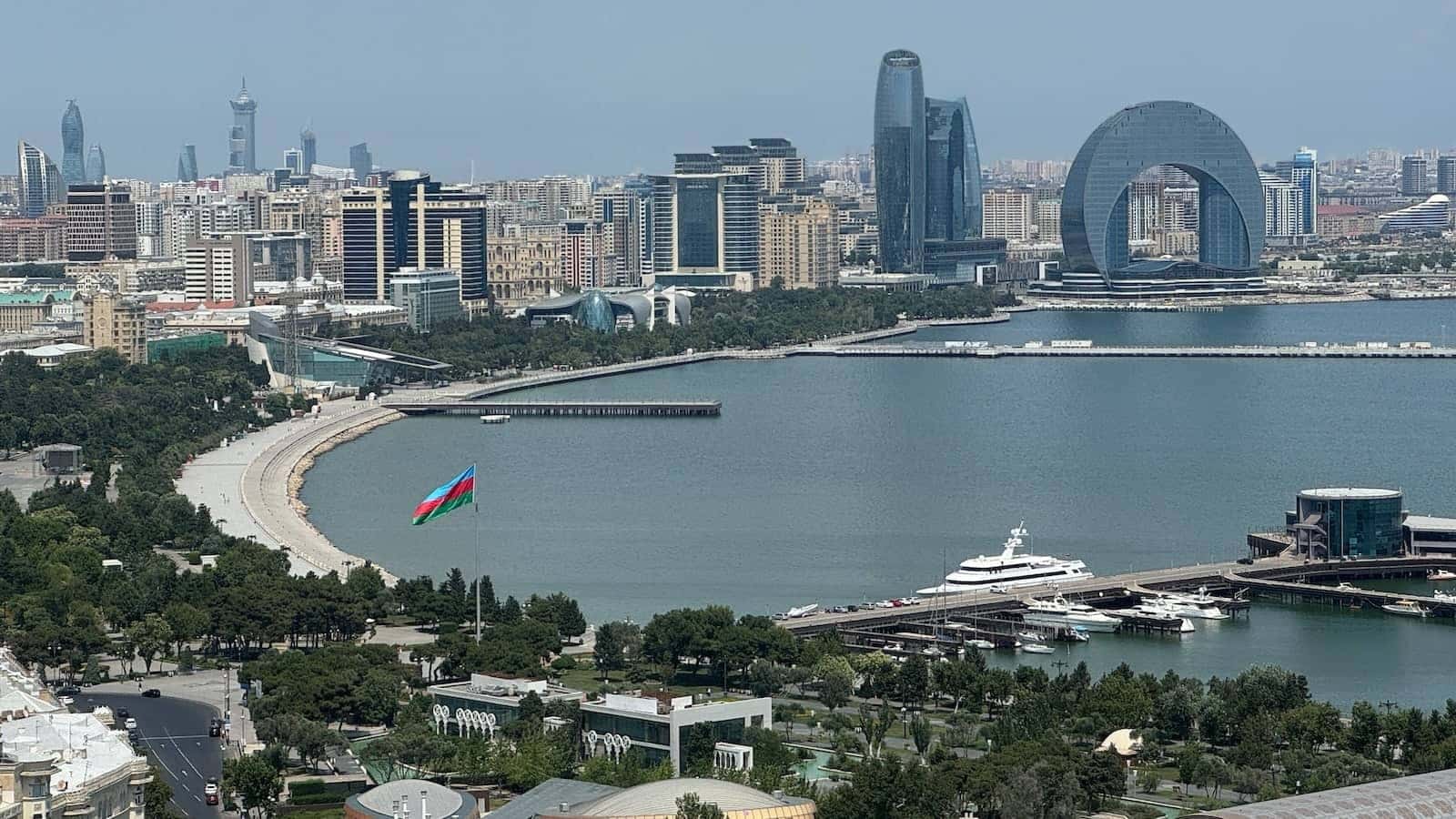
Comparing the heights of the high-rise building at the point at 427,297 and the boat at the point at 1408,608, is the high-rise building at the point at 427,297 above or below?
above

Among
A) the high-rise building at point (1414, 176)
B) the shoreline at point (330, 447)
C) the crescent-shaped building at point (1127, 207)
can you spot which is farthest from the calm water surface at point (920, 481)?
the high-rise building at point (1414, 176)

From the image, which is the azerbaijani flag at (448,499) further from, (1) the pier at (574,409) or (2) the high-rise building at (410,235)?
(2) the high-rise building at (410,235)

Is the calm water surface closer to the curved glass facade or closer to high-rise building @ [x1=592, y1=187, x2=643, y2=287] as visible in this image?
the curved glass facade

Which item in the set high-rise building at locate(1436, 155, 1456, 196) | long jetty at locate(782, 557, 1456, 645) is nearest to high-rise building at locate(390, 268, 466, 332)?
long jetty at locate(782, 557, 1456, 645)

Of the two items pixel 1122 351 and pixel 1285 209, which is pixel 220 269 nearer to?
pixel 1122 351

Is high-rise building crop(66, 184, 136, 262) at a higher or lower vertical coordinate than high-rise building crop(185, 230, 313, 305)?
higher
